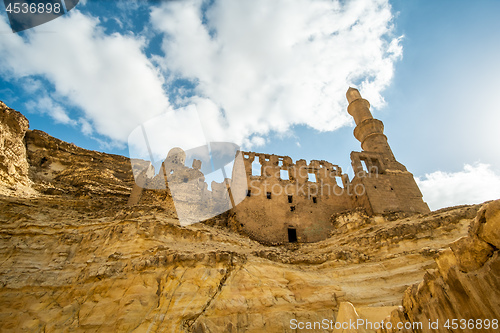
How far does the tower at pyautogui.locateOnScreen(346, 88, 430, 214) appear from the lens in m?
→ 17.7

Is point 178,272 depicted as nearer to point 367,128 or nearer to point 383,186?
point 383,186

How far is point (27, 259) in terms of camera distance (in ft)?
32.8

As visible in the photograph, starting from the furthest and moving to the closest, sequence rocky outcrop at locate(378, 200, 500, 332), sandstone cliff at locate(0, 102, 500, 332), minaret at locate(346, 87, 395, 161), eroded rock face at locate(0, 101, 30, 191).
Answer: minaret at locate(346, 87, 395, 161)
eroded rock face at locate(0, 101, 30, 191)
sandstone cliff at locate(0, 102, 500, 332)
rocky outcrop at locate(378, 200, 500, 332)

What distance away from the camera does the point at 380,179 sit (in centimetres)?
1873

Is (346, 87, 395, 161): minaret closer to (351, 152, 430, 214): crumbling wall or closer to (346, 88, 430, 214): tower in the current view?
(346, 88, 430, 214): tower

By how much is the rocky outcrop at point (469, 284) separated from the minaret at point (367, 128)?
18943 millimetres

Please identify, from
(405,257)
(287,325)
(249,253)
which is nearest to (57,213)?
(249,253)

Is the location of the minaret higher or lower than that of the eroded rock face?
higher

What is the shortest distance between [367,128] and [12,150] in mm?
24644

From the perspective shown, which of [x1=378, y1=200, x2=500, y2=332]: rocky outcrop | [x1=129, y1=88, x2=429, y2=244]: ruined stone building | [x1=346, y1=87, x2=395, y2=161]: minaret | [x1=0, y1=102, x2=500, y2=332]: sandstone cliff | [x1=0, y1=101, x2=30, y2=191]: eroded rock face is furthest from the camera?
[x1=346, y1=87, x2=395, y2=161]: minaret

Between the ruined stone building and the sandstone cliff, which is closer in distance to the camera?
the sandstone cliff

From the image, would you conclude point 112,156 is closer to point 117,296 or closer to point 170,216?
point 170,216

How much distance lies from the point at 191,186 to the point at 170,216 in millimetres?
5456

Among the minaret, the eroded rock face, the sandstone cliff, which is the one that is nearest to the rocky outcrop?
the sandstone cliff
